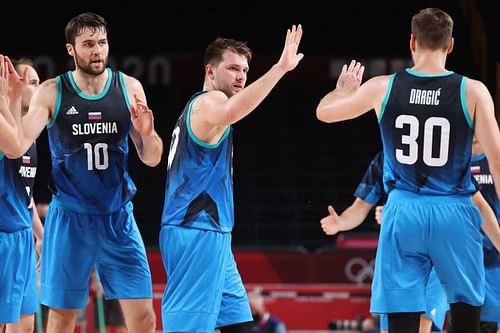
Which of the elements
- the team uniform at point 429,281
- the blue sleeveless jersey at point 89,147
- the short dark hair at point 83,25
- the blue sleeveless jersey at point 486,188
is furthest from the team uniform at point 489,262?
the short dark hair at point 83,25

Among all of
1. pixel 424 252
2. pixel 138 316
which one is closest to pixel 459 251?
pixel 424 252

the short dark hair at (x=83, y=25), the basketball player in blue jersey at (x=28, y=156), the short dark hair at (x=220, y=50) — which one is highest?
the short dark hair at (x=83, y=25)

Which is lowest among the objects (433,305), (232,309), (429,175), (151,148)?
(433,305)

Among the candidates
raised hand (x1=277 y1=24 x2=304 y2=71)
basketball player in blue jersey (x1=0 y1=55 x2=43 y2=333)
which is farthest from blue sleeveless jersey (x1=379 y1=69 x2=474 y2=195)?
basketball player in blue jersey (x1=0 y1=55 x2=43 y2=333)

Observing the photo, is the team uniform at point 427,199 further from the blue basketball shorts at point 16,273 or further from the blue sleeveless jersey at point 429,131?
the blue basketball shorts at point 16,273

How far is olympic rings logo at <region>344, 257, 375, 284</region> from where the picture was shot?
43.5 ft

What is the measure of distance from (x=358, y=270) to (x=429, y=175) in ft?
26.3

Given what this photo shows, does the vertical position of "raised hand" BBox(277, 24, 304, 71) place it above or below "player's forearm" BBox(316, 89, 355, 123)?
above

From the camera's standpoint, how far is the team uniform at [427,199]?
540 cm

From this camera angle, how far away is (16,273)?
6359mm

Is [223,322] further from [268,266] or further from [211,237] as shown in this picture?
[268,266]

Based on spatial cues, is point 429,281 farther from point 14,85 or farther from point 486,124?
point 14,85

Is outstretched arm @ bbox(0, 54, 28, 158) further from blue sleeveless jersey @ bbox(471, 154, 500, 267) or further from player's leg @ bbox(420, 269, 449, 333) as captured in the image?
blue sleeveless jersey @ bbox(471, 154, 500, 267)

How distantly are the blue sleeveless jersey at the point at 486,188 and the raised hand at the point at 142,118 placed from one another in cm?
259
